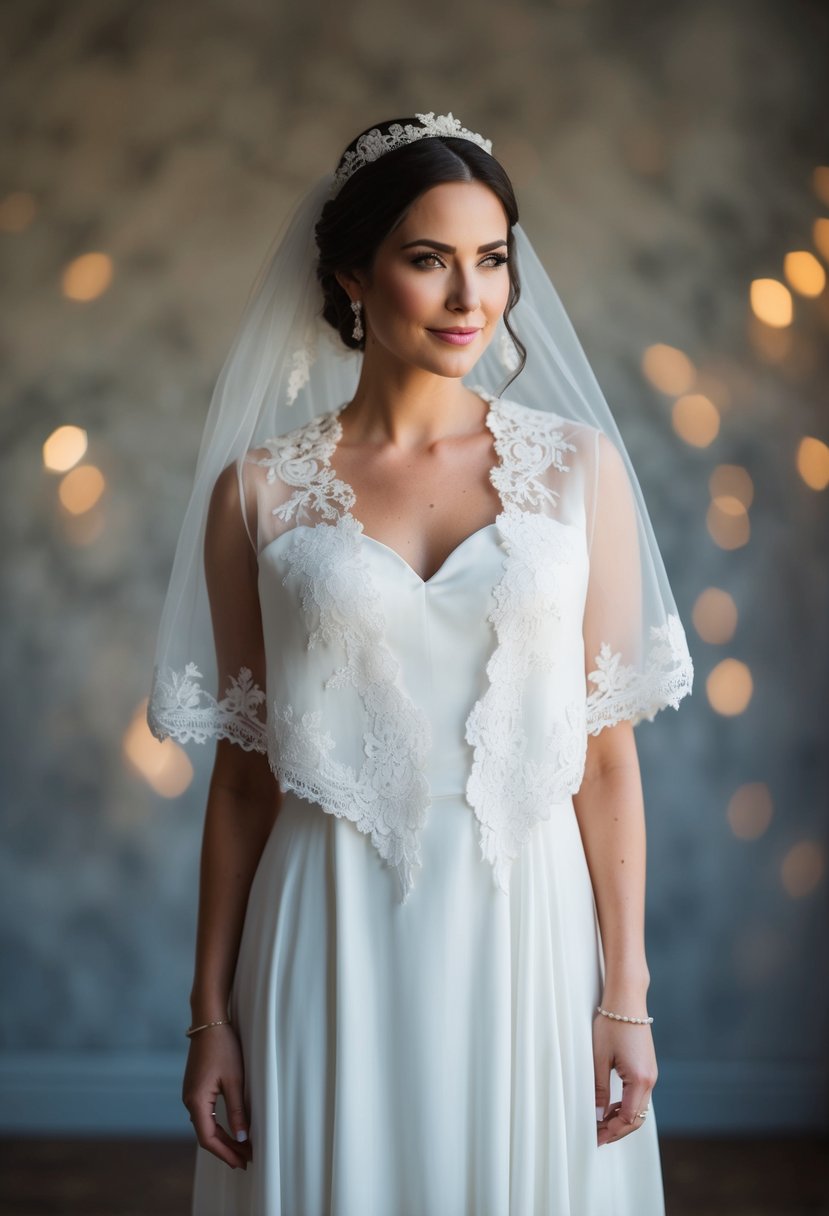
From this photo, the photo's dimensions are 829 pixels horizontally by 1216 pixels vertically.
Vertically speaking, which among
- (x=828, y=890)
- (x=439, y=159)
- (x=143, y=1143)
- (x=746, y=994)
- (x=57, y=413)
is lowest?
(x=143, y=1143)

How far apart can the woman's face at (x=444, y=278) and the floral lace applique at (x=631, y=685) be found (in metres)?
0.43

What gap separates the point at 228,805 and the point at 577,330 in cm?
197

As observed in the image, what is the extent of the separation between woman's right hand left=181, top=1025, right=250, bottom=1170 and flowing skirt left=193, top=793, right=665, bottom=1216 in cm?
3

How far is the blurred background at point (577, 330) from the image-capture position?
3275 millimetres

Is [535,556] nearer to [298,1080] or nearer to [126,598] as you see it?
[298,1080]

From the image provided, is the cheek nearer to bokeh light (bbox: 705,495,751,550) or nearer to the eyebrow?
the eyebrow

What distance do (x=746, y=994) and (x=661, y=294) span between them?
1.88m

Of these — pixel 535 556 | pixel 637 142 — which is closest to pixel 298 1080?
pixel 535 556

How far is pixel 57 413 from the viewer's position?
3.36 metres

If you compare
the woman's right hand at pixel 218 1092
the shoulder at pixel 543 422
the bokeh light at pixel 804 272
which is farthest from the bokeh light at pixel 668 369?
the woman's right hand at pixel 218 1092

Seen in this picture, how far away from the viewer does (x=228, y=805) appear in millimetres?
1743

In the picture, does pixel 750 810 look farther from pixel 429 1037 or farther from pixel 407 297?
pixel 407 297

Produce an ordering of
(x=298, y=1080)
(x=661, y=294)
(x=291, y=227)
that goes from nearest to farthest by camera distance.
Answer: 1. (x=298, y=1080)
2. (x=291, y=227)
3. (x=661, y=294)

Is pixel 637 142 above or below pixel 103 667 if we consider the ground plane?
above
